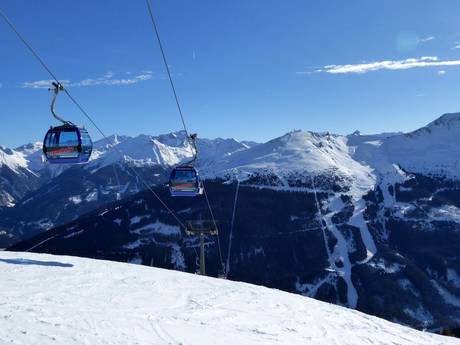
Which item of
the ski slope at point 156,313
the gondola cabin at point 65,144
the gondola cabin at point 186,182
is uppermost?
the gondola cabin at point 65,144

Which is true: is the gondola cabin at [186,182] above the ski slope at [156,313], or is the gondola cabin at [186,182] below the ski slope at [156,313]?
above

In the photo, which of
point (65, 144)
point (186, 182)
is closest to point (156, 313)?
point (65, 144)

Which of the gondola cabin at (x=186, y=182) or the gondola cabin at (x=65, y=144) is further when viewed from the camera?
the gondola cabin at (x=186, y=182)

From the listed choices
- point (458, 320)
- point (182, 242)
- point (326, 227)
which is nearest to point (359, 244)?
point (326, 227)

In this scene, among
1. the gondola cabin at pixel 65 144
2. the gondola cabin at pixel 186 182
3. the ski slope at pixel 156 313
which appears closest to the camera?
the ski slope at pixel 156 313

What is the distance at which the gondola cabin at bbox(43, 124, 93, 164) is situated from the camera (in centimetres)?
2272

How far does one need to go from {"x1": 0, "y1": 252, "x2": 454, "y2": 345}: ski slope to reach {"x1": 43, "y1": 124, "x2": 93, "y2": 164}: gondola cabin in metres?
5.44

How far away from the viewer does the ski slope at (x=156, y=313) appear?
14078mm

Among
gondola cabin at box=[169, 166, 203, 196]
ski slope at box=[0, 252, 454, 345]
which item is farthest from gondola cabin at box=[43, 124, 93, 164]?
gondola cabin at box=[169, 166, 203, 196]

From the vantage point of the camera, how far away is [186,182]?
3450 centimetres

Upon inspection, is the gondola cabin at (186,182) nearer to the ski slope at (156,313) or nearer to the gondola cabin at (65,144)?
the ski slope at (156,313)

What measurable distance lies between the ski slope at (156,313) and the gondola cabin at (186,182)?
8.31 m

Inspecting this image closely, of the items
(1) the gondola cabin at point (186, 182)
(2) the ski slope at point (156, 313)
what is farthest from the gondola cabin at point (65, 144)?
(1) the gondola cabin at point (186, 182)

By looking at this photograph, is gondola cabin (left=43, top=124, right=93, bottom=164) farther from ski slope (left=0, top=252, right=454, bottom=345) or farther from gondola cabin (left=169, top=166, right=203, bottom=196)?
gondola cabin (left=169, top=166, right=203, bottom=196)
